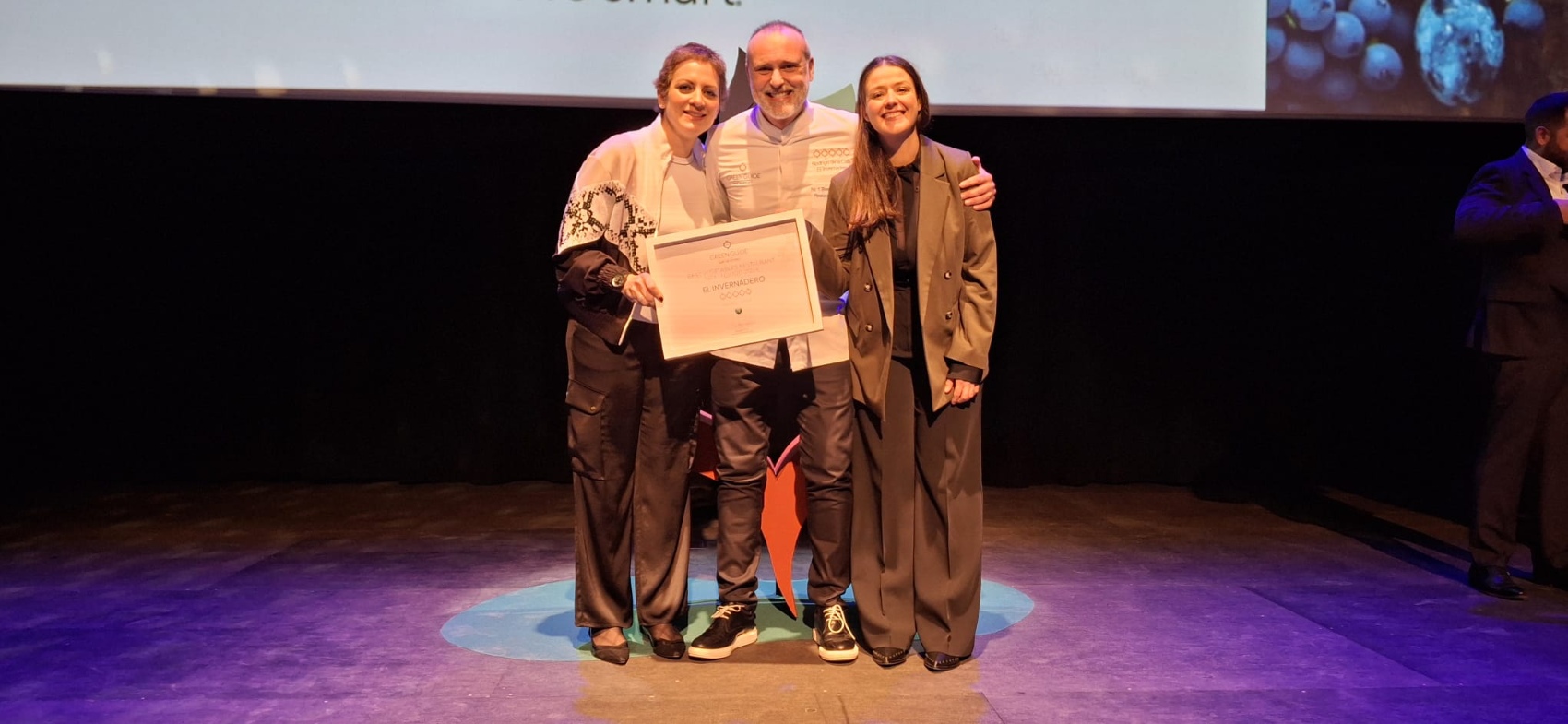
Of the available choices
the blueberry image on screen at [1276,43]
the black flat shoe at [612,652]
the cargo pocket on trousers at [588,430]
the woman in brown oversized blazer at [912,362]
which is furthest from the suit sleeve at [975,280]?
the blueberry image on screen at [1276,43]

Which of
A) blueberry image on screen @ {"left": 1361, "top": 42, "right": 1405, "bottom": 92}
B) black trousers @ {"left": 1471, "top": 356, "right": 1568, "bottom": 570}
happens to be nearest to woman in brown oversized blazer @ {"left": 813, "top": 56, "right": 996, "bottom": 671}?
black trousers @ {"left": 1471, "top": 356, "right": 1568, "bottom": 570}

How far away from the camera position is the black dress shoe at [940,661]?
256 cm

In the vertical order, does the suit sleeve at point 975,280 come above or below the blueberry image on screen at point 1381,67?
below

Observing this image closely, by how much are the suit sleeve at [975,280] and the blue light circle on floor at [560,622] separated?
739 mm

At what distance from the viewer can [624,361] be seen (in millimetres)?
2660

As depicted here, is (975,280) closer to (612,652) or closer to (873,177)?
(873,177)

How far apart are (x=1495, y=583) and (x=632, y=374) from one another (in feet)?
8.42

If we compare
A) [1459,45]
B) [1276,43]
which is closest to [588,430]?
[1276,43]

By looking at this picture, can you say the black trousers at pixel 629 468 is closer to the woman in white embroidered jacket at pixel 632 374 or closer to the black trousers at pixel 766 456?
the woman in white embroidered jacket at pixel 632 374

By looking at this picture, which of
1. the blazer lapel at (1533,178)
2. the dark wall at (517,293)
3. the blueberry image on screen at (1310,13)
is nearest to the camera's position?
the blazer lapel at (1533,178)

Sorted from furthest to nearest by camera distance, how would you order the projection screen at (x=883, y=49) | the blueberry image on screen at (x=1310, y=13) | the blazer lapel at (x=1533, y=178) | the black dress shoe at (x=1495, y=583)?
the blueberry image on screen at (x=1310, y=13) → the projection screen at (x=883, y=49) → the blazer lapel at (x=1533, y=178) → the black dress shoe at (x=1495, y=583)

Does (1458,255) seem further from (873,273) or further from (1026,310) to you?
(873,273)

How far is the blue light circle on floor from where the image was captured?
9.02ft

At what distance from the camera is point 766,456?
9.02 feet
